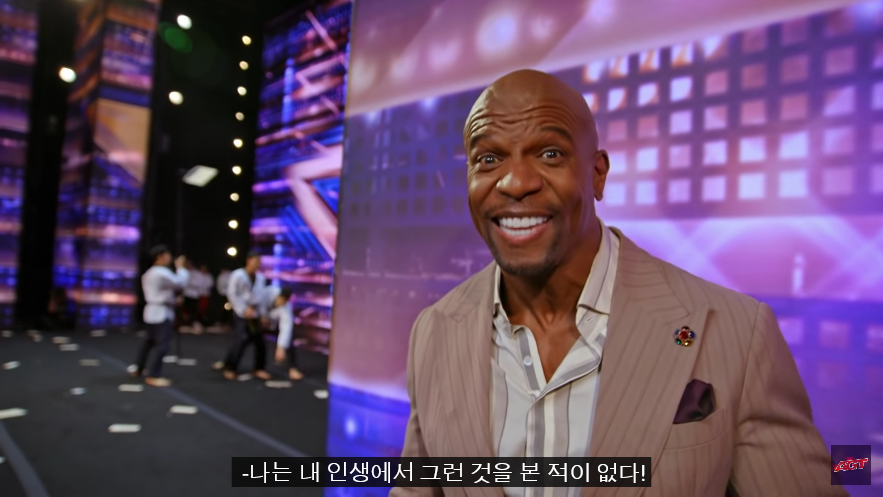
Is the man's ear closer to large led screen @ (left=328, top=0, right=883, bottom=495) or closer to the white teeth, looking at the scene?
the white teeth

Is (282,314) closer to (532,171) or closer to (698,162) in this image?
(698,162)

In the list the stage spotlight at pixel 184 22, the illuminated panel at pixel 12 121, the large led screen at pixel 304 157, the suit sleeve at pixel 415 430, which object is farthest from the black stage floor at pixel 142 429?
the stage spotlight at pixel 184 22

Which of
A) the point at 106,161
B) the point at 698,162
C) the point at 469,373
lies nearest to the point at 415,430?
the point at 469,373

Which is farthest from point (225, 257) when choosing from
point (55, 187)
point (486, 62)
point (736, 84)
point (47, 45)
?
point (736, 84)

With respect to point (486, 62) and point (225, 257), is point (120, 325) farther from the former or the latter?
point (486, 62)

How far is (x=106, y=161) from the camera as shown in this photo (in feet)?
30.2

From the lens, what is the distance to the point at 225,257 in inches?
440

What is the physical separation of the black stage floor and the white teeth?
2545 mm

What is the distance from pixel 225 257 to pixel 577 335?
11.4 metres

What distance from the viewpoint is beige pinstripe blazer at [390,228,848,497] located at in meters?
0.83

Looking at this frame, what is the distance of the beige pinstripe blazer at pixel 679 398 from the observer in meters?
0.83

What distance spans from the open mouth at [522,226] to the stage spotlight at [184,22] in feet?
35.7

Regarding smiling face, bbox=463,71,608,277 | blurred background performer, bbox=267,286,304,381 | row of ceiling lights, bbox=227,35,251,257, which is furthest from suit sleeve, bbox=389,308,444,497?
row of ceiling lights, bbox=227,35,251,257

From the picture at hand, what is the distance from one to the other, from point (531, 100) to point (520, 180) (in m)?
0.16
